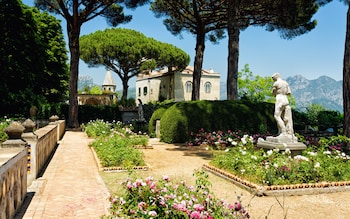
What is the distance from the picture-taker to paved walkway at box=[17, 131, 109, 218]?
14.0 ft

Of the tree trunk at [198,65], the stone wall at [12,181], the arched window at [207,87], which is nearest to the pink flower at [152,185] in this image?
the stone wall at [12,181]

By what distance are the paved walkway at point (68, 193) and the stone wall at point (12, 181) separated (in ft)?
0.72

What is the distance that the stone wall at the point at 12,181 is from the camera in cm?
354

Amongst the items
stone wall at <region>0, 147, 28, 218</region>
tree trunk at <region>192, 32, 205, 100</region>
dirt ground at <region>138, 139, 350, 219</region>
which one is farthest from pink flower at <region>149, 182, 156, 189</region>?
tree trunk at <region>192, 32, 205, 100</region>

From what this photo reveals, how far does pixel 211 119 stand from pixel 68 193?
389 inches

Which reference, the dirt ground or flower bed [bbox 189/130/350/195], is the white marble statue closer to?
flower bed [bbox 189/130/350/195]

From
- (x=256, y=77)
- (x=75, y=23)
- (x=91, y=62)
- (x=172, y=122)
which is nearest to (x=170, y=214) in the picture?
(x=172, y=122)

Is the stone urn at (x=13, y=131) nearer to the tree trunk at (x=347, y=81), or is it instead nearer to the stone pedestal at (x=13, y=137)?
the stone pedestal at (x=13, y=137)

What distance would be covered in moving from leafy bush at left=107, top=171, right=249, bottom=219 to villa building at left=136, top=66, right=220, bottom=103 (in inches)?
1513

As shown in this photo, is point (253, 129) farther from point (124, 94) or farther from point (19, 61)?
point (124, 94)

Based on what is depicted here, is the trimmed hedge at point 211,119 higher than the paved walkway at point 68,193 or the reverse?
higher

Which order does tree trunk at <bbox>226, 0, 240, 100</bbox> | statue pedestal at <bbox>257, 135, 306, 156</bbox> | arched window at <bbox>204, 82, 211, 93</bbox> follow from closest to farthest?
statue pedestal at <bbox>257, 135, 306, 156</bbox> < tree trunk at <bbox>226, 0, 240, 100</bbox> < arched window at <bbox>204, 82, 211, 93</bbox>

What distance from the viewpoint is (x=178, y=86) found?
42.1 metres

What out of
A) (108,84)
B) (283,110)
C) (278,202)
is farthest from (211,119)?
(108,84)
